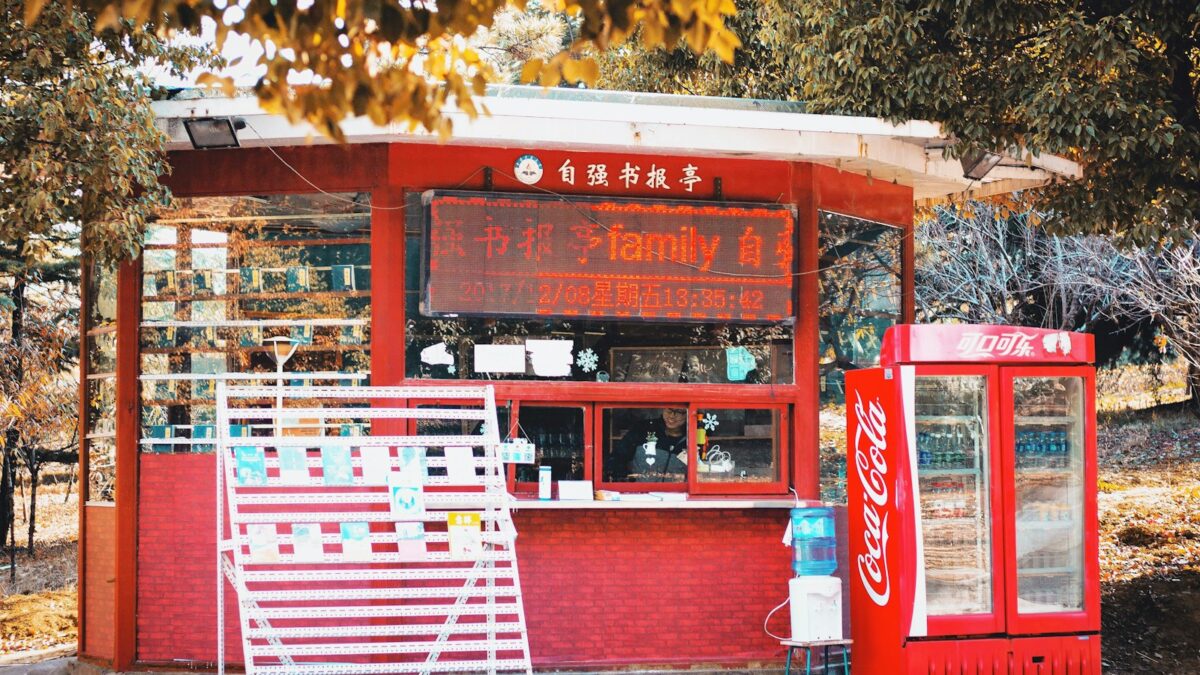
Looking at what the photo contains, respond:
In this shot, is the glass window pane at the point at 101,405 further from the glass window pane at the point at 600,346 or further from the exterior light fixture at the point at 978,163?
the exterior light fixture at the point at 978,163

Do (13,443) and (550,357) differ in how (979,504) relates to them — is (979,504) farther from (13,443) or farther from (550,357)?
(13,443)

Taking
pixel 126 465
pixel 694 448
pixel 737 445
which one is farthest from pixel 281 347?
pixel 737 445

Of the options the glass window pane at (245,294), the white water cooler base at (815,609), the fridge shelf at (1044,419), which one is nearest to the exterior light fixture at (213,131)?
the glass window pane at (245,294)

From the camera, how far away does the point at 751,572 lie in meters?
9.36

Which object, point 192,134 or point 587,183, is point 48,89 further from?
point 587,183

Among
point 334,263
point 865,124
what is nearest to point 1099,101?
point 865,124

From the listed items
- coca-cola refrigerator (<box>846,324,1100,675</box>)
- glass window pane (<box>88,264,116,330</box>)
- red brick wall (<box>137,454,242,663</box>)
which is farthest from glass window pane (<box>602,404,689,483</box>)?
glass window pane (<box>88,264,116,330</box>)

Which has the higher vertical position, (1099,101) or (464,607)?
(1099,101)

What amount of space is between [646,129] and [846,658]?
13.5ft

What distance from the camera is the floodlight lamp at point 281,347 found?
9.03 meters

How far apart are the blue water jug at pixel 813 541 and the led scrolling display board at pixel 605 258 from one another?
5.15 feet

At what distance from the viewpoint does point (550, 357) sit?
9125 millimetres

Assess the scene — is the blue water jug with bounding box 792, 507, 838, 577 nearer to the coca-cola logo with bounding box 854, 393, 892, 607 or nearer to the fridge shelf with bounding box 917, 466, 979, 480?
the coca-cola logo with bounding box 854, 393, 892, 607

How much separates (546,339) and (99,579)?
403 centimetres
